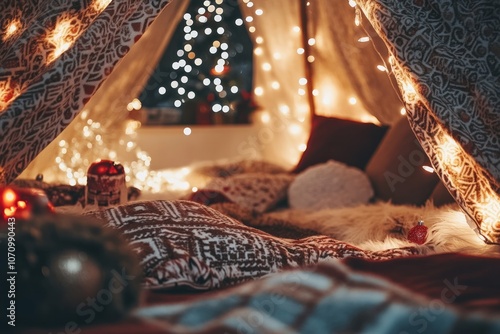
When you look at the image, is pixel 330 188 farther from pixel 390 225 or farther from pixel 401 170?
pixel 390 225

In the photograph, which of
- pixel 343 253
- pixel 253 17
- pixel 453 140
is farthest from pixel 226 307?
pixel 253 17

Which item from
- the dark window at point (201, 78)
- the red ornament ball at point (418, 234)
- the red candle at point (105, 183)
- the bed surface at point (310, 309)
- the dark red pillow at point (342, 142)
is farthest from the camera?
the dark window at point (201, 78)

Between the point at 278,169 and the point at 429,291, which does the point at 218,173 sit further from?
the point at 429,291

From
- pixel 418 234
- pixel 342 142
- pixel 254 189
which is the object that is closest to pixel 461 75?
pixel 418 234

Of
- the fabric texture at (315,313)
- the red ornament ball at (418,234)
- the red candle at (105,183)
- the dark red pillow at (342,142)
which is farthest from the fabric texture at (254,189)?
the fabric texture at (315,313)

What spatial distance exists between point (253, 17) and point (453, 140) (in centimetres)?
190

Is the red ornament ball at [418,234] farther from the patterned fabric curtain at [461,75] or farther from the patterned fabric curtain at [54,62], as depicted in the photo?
the patterned fabric curtain at [54,62]

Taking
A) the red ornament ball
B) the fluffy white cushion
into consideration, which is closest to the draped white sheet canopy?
the red ornament ball

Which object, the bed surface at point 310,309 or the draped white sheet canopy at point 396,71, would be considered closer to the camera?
the bed surface at point 310,309

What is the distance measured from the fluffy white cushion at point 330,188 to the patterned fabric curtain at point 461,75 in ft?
2.64

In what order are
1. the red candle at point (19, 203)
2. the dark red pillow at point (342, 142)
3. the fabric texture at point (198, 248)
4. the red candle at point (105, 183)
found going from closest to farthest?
the red candle at point (19, 203) → the fabric texture at point (198, 248) → the red candle at point (105, 183) → the dark red pillow at point (342, 142)

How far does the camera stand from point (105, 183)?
80.9 inches

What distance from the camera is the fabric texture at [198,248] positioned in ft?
4.48

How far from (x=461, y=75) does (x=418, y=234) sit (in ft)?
1.45
